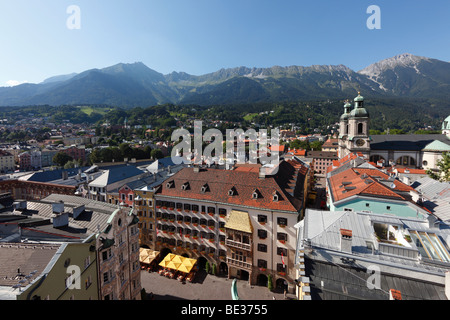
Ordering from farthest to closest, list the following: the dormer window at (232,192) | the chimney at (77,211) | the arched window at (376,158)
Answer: the arched window at (376,158)
the dormer window at (232,192)
the chimney at (77,211)

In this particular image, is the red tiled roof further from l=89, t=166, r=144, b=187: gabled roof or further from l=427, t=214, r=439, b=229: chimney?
l=427, t=214, r=439, b=229: chimney

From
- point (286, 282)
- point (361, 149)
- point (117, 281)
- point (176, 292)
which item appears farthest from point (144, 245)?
point (361, 149)

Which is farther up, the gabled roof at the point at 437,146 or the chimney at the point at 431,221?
the gabled roof at the point at 437,146

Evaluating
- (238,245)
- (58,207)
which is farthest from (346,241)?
(58,207)

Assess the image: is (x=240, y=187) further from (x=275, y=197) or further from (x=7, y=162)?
(x=7, y=162)

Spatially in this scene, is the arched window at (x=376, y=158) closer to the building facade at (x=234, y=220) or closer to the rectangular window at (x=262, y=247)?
the building facade at (x=234, y=220)

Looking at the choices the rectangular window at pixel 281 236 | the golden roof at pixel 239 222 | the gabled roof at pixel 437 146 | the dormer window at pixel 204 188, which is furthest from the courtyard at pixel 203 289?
the gabled roof at pixel 437 146
